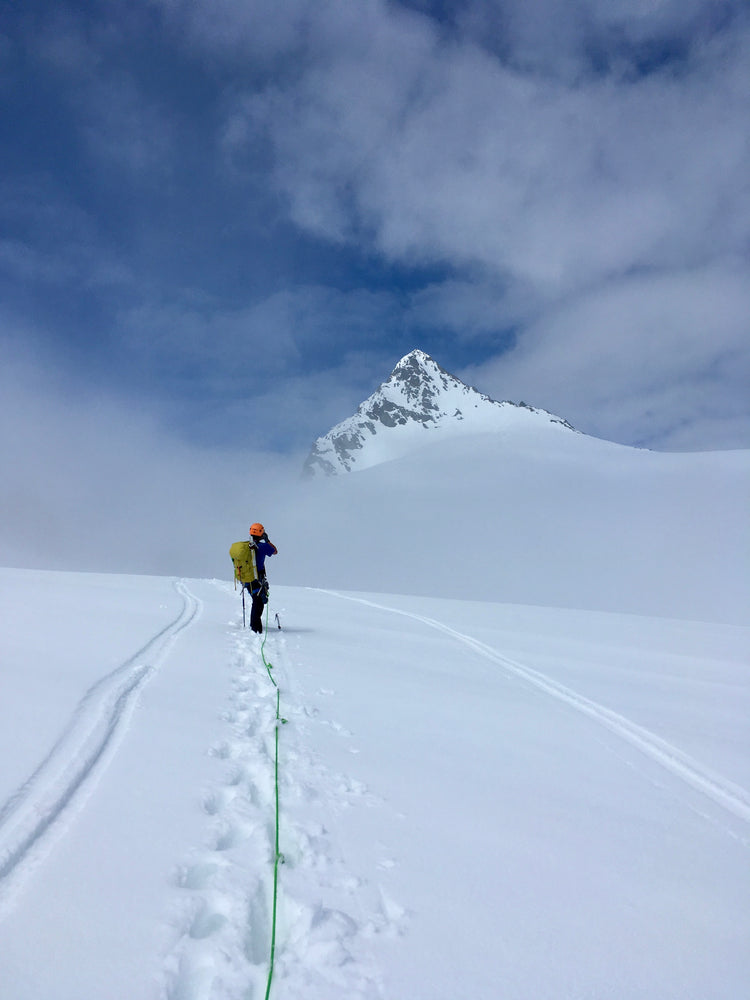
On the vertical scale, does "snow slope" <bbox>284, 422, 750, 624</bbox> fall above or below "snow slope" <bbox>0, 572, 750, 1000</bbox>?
above

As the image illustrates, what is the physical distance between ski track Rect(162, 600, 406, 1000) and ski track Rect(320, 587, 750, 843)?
2.72 m

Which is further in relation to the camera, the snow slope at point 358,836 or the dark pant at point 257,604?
the dark pant at point 257,604

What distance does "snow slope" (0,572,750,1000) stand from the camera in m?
2.30

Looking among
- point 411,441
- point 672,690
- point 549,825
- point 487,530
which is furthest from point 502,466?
point 411,441

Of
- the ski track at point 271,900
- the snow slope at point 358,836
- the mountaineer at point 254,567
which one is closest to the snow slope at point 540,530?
the mountaineer at point 254,567

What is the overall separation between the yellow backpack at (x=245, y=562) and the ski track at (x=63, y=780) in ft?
14.6

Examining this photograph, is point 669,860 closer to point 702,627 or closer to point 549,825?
point 549,825

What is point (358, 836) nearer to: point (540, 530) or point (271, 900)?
point (271, 900)

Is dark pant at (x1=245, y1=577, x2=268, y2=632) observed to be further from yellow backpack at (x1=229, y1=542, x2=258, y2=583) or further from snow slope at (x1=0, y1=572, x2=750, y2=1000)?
snow slope at (x1=0, y1=572, x2=750, y2=1000)

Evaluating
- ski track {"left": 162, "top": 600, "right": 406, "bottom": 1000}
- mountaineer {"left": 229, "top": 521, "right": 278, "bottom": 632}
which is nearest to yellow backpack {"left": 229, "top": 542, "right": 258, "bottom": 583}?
mountaineer {"left": 229, "top": 521, "right": 278, "bottom": 632}

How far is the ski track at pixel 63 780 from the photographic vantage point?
2709 mm

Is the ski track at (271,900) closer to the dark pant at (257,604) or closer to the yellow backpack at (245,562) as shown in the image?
the dark pant at (257,604)

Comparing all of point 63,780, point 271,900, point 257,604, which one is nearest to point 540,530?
point 257,604

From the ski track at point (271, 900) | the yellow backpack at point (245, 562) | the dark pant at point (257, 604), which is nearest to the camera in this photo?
the ski track at point (271, 900)
